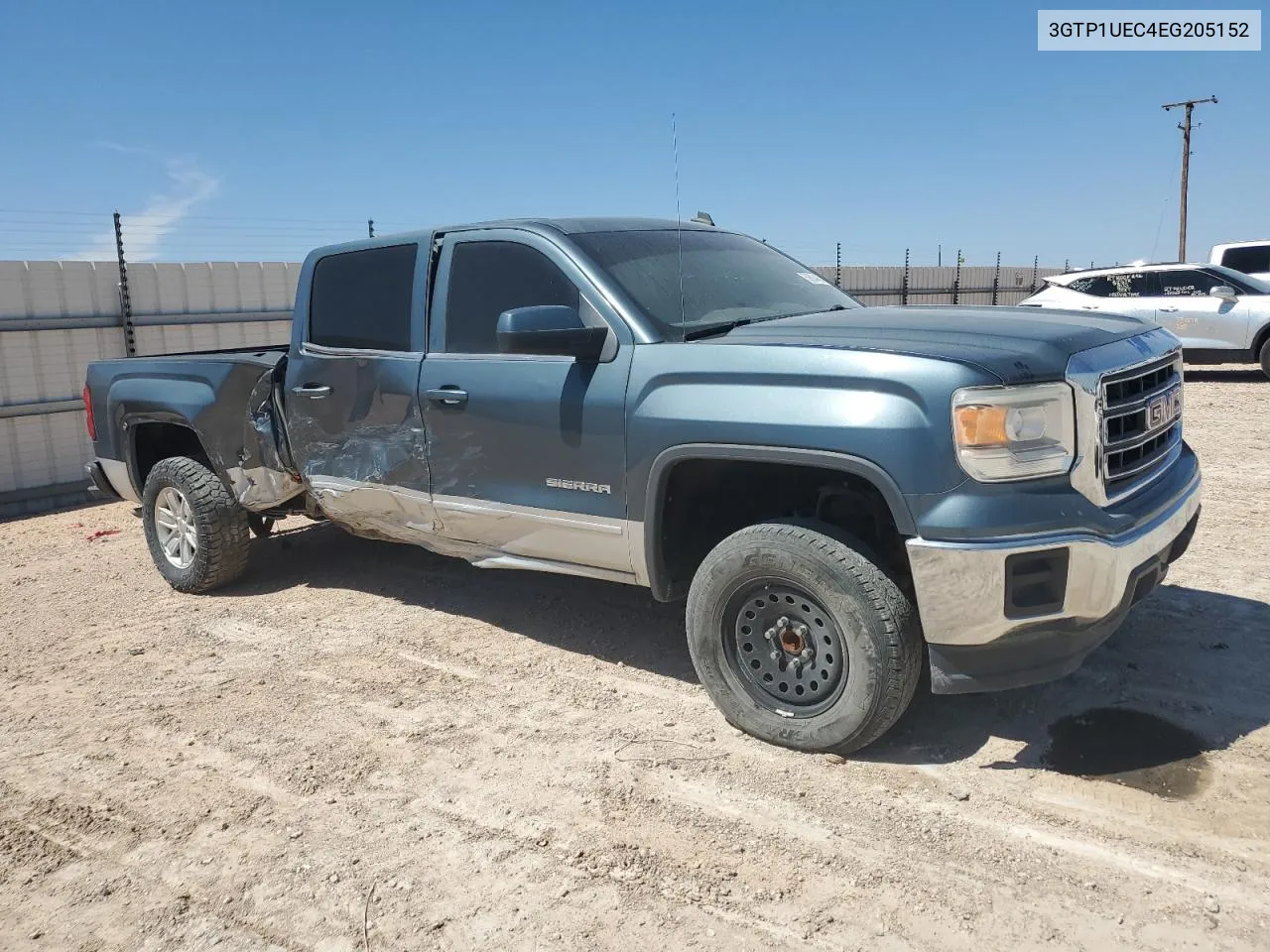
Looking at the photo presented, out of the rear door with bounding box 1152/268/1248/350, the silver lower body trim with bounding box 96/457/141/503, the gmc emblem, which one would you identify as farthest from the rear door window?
the rear door with bounding box 1152/268/1248/350

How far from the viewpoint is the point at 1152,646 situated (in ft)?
14.2

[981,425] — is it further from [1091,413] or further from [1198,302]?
[1198,302]

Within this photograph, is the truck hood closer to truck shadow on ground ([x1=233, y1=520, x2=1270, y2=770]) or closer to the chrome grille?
the chrome grille

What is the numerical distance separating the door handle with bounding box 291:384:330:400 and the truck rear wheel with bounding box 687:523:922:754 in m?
2.38

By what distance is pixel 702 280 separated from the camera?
4332 mm

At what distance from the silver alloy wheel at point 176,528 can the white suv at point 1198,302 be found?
11.3m

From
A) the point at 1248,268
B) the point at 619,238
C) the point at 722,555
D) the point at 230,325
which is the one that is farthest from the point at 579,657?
the point at 1248,268

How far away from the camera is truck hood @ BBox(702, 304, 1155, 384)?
3.14 metres

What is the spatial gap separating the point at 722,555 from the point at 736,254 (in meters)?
1.71

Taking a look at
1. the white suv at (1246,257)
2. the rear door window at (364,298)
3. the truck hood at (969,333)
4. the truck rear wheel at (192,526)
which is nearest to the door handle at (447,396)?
the rear door window at (364,298)

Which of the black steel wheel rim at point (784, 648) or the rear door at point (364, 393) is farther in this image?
the rear door at point (364, 393)

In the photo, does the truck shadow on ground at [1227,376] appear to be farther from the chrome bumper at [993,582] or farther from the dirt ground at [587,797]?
the chrome bumper at [993,582]

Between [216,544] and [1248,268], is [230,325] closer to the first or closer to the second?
[216,544]

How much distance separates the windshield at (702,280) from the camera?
4.07 meters
